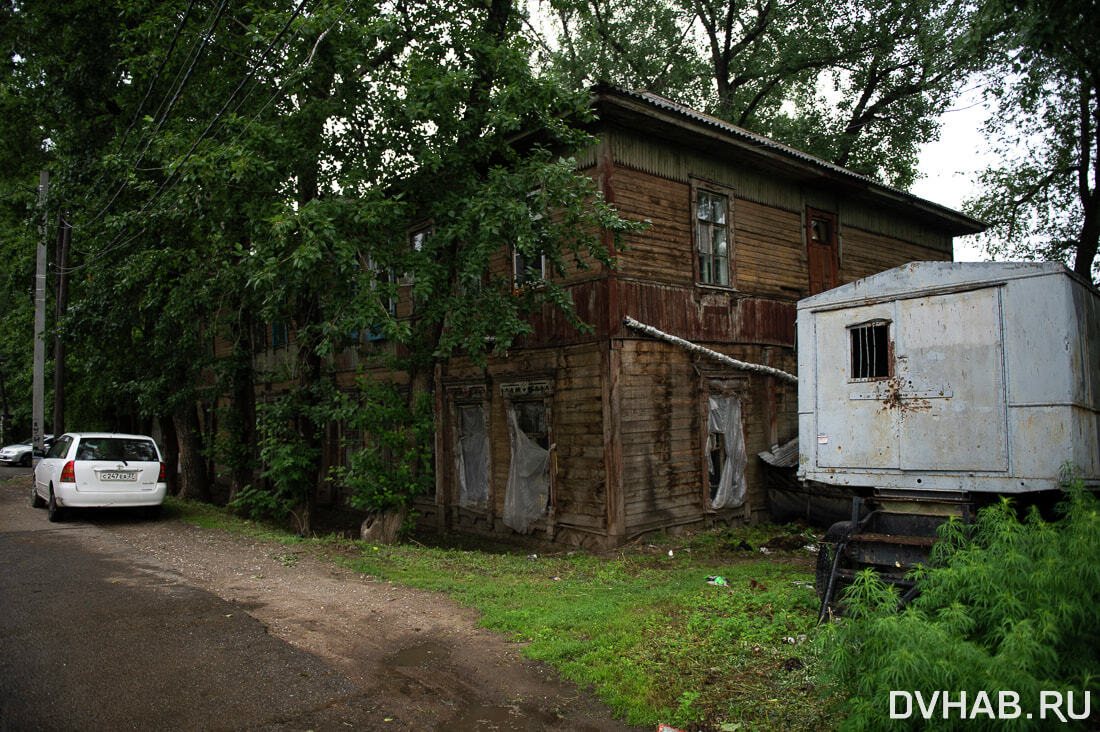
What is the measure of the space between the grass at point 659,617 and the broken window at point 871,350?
8.44 feet

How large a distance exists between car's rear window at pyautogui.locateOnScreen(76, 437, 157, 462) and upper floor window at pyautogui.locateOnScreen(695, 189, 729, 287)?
11.0 m

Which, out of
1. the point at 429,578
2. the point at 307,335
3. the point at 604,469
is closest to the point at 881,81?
the point at 604,469

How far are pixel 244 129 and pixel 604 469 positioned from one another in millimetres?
7590

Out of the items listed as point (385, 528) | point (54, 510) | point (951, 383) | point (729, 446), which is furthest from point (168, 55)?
point (729, 446)

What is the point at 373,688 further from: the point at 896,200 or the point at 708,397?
the point at 896,200

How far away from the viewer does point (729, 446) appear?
13414mm

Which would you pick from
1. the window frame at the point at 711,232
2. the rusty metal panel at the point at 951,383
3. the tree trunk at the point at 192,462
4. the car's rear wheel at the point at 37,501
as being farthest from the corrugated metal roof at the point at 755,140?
the car's rear wheel at the point at 37,501

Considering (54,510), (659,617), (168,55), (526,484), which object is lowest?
(659,617)

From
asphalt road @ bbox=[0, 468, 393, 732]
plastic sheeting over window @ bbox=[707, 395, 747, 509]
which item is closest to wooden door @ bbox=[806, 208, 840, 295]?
plastic sheeting over window @ bbox=[707, 395, 747, 509]

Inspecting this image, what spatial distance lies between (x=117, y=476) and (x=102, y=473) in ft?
0.78

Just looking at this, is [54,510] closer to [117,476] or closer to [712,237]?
[117,476]

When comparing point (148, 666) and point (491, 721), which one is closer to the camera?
point (491, 721)

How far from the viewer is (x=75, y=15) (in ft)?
48.9

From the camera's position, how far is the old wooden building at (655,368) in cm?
1170
